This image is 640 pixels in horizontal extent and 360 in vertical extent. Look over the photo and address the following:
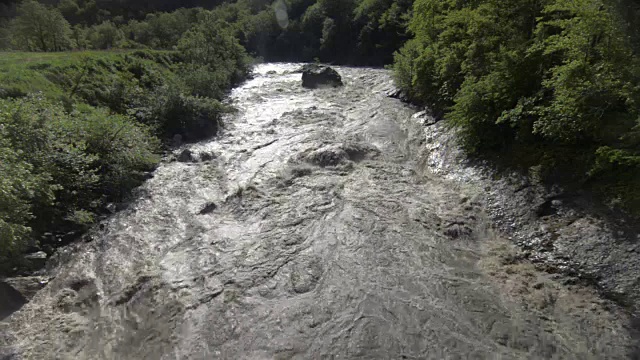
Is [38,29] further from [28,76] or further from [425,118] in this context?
[425,118]

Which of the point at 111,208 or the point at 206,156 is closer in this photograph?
the point at 111,208

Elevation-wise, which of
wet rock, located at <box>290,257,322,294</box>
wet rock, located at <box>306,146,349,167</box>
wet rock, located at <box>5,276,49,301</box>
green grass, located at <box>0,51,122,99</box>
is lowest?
wet rock, located at <box>5,276,49,301</box>

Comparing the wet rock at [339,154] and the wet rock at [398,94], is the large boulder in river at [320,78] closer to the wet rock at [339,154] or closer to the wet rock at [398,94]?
the wet rock at [398,94]

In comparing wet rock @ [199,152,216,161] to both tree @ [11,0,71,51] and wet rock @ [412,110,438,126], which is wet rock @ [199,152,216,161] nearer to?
wet rock @ [412,110,438,126]

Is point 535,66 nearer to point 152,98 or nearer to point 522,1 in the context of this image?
point 522,1

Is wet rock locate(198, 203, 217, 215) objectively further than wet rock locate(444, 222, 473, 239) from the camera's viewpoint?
Yes

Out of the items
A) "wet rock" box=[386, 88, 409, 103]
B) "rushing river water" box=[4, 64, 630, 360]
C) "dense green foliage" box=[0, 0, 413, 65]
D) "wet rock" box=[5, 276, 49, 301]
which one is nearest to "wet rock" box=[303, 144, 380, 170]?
"rushing river water" box=[4, 64, 630, 360]

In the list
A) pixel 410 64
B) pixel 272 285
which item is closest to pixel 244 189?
pixel 272 285

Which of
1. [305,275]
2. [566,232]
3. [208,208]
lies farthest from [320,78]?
[566,232]
